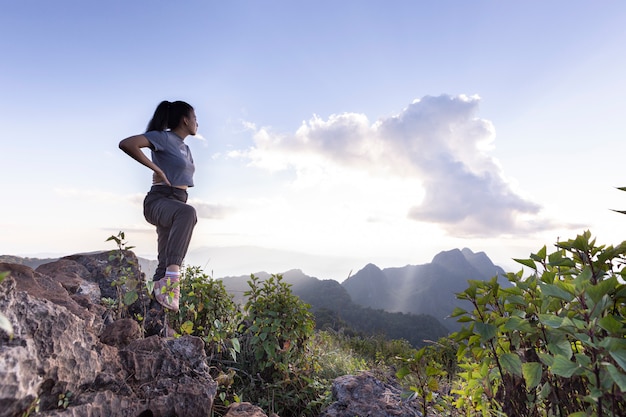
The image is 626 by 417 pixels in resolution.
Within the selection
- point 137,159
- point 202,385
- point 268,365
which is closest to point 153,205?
point 137,159

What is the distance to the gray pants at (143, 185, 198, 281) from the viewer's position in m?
4.37

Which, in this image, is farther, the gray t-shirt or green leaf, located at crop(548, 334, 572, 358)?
the gray t-shirt

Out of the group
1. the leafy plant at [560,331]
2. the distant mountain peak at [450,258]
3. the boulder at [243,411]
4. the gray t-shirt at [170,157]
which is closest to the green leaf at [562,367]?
the leafy plant at [560,331]

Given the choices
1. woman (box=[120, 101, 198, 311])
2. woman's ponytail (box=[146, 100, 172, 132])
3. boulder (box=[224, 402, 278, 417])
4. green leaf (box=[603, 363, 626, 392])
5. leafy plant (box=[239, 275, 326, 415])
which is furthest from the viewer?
woman's ponytail (box=[146, 100, 172, 132])

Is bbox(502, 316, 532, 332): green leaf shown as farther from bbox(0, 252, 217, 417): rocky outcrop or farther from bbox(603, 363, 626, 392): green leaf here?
bbox(0, 252, 217, 417): rocky outcrop

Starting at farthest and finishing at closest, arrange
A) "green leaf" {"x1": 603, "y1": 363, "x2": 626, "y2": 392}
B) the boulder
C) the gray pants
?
the gray pants
the boulder
"green leaf" {"x1": 603, "y1": 363, "x2": 626, "y2": 392}

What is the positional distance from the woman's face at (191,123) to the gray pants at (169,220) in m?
0.85

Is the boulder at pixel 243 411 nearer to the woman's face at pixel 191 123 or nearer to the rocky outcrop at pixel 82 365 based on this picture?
the rocky outcrop at pixel 82 365

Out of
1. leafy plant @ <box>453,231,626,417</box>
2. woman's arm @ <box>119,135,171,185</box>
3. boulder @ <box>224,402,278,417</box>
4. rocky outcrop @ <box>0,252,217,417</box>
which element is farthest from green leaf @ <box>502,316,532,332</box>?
woman's arm @ <box>119,135,171,185</box>

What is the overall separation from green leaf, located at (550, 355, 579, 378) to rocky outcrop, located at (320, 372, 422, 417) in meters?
1.99

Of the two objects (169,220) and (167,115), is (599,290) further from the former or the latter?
(167,115)

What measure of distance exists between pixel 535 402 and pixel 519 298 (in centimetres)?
73

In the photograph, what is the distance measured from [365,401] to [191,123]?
3819mm

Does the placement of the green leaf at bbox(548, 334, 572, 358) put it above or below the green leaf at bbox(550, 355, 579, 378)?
above
